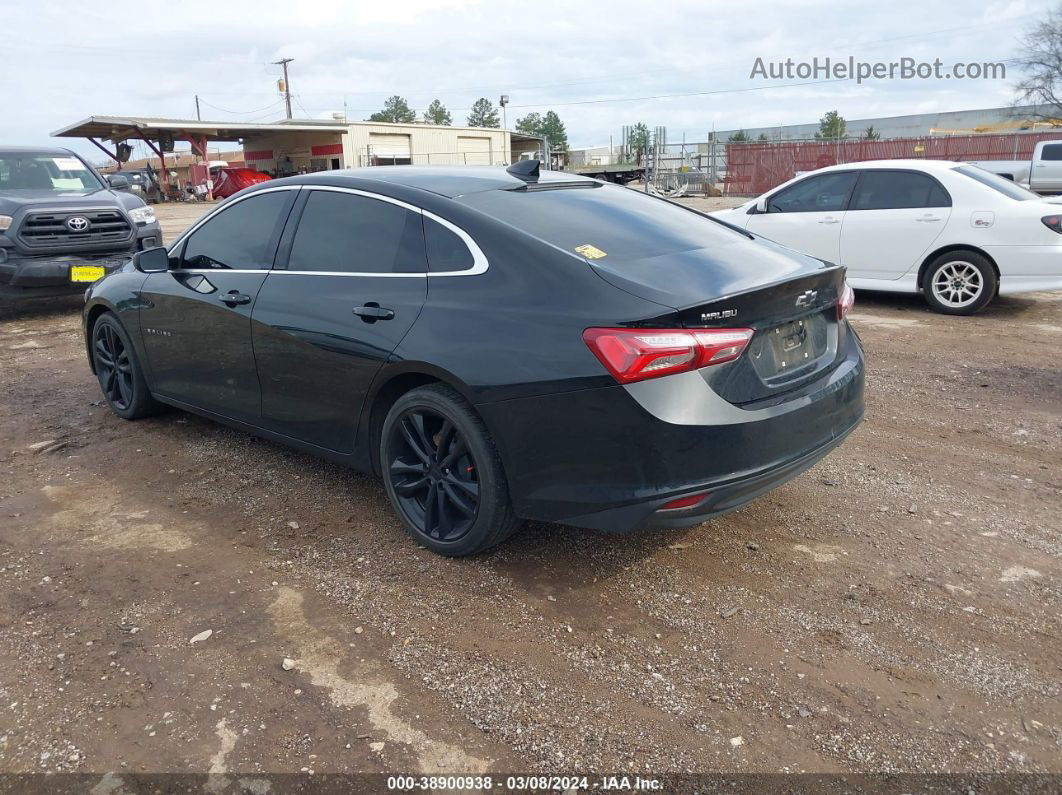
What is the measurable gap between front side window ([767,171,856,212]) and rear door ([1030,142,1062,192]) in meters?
14.1

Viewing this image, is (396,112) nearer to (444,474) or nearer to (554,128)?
(554,128)

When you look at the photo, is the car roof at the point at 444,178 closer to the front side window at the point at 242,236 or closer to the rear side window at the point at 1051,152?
the front side window at the point at 242,236

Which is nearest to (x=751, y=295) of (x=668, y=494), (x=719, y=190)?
(x=668, y=494)

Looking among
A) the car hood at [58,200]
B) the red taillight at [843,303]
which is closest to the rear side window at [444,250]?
the red taillight at [843,303]

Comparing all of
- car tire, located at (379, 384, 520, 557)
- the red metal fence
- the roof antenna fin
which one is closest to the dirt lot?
car tire, located at (379, 384, 520, 557)

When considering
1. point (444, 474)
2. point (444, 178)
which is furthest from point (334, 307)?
point (444, 474)

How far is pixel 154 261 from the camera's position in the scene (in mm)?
4875

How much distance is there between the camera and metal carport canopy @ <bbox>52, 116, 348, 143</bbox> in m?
39.3

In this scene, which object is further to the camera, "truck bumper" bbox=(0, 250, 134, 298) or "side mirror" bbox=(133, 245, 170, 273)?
"truck bumper" bbox=(0, 250, 134, 298)

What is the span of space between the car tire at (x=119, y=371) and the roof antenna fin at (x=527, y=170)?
2801 mm

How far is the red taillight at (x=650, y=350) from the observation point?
285cm

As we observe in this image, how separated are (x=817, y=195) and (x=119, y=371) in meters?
7.36

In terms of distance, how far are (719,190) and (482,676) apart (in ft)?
103

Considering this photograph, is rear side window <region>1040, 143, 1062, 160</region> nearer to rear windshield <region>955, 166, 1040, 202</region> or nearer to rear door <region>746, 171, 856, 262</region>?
rear windshield <region>955, 166, 1040, 202</region>
